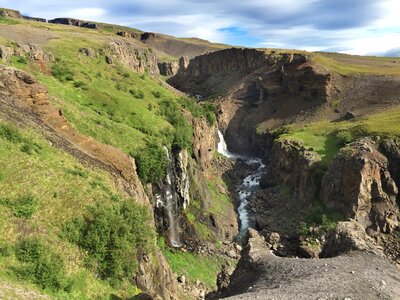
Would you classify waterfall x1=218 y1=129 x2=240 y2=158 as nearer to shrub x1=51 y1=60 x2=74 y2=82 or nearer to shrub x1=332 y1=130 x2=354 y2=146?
shrub x1=332 y1=130 x2=354 y2=146

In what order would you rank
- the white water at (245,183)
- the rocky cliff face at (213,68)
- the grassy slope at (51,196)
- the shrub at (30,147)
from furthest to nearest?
the rocky cliff face at (213,68) → the white water at (245,183) → the shrub at (30,147) → the grassy slope at (51,196)

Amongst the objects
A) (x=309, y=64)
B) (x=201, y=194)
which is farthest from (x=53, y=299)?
(x=309, y=64)

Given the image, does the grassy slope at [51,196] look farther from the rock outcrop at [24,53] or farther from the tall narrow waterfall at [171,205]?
the rock outcrop at [24,53]

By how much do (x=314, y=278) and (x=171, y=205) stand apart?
25100 mm

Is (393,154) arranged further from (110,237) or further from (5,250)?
(5,250)

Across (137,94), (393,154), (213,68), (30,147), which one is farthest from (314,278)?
(213,68)

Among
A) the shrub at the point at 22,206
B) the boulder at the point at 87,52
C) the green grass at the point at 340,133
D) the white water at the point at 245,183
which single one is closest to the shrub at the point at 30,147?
the shrub at the point at 22,206

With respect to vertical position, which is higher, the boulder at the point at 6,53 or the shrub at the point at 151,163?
the boulder at the point at 6,53

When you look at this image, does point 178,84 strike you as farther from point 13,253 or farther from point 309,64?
point 13,253

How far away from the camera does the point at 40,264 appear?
20156 millimetres

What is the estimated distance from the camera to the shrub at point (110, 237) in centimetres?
2359

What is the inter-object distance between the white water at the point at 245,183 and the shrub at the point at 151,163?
1978 cm

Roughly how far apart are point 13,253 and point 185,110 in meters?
51.9

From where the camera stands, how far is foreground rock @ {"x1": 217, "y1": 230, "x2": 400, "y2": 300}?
2108cm
